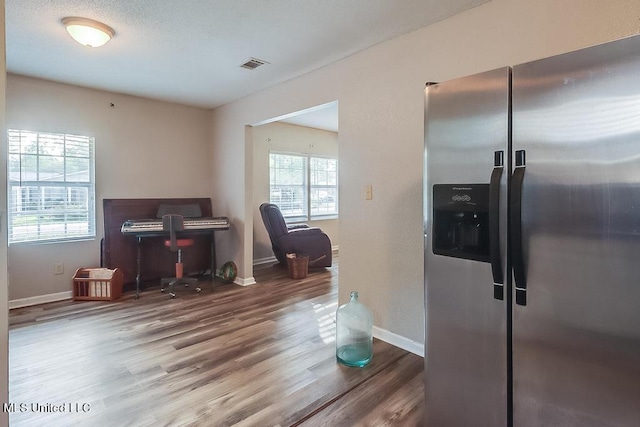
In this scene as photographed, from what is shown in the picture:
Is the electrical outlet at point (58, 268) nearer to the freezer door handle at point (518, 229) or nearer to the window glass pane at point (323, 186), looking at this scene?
the window glass pane at point (323, 186)

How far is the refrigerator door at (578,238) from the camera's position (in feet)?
3.60

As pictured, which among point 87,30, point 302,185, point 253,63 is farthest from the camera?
point 302,185

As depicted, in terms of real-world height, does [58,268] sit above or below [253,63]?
below

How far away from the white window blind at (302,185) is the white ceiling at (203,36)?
245 centimetres

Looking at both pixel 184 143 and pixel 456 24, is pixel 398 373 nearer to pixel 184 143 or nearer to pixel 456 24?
Answer: pixel 456 24

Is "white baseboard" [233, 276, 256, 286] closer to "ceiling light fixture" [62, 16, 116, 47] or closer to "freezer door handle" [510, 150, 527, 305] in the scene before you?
"ceiling light fixture" [62, 16, 116, 47]

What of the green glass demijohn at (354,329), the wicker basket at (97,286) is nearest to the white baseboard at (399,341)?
the green glass demijohn at (354,329)

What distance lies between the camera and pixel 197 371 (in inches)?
90.9

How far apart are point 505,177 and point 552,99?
32cm

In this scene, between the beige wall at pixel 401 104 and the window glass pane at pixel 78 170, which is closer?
the beige wall at pixel 401 104

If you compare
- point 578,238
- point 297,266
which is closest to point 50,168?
point 297,266

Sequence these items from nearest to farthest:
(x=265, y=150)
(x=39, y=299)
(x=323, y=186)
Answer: (x=39, y=299), (x=265, y=150), (x=323, y=186)

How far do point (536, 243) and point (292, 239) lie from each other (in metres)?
4.01

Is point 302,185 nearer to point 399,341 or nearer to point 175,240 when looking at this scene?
point 175,240
